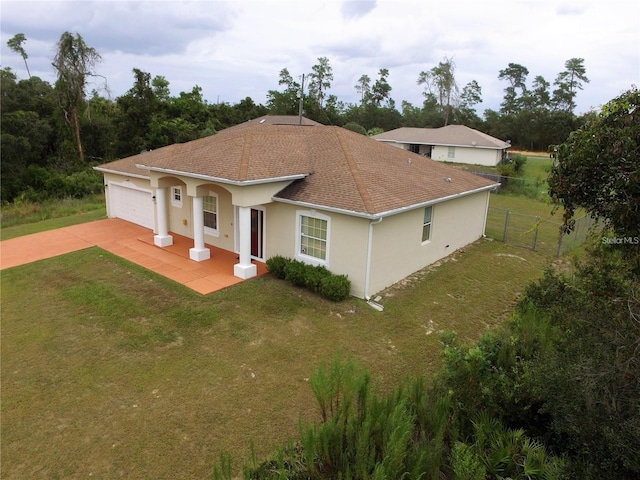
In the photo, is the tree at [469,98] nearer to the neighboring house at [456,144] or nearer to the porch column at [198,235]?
the neighboring house at [456,144]

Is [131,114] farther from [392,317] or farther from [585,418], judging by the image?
[585,418]

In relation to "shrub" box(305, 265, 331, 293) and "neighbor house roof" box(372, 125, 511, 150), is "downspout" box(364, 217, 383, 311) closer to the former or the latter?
"shrub" box(305, 265, 331, 293)

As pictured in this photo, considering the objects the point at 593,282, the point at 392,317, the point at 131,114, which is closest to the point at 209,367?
the point at 392,317

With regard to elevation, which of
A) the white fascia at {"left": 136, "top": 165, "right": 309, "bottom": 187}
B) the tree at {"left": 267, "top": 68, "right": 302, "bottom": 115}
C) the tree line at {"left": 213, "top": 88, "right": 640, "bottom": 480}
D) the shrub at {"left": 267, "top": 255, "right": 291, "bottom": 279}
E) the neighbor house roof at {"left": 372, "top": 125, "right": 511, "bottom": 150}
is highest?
the tree at {"left": 267, "top": 68, "right": 302, "bottom": 115}

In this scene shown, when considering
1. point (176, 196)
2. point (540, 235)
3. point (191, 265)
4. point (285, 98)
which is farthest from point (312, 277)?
point (285, 98)

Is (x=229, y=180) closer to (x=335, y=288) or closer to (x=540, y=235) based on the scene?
(x=335, y=288)

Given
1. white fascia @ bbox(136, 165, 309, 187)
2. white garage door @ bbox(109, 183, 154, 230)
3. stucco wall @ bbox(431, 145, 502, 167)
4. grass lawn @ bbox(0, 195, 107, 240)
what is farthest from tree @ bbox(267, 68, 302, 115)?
white fascia @ bbox(136, 165, 309, 187)

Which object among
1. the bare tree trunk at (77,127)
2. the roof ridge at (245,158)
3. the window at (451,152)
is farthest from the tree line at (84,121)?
the window at (451,152)
